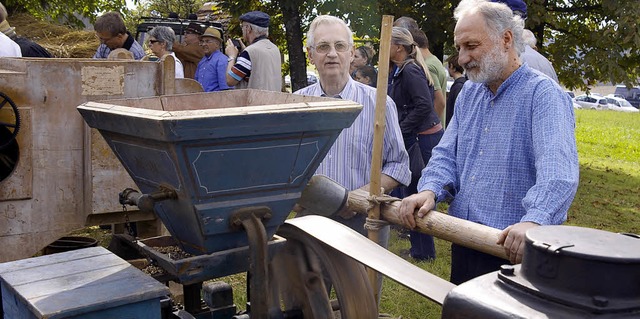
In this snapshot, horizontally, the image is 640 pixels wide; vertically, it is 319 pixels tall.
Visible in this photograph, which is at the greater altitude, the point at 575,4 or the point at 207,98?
the point at 575,4

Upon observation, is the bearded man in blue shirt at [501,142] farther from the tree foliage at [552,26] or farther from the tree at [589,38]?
the tree at [589,38]

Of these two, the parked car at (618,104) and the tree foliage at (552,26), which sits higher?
the tree foliage at (552,26)

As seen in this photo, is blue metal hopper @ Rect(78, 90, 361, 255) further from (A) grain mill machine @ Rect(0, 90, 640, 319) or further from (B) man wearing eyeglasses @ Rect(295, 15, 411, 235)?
(B) man wearing eyeglasses @ Rect(295, 15, 411, 235)

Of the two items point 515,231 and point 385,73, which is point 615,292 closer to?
point 515,231

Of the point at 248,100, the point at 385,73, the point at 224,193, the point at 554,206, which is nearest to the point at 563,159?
the point at 554,206

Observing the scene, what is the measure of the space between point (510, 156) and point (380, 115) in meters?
0.71

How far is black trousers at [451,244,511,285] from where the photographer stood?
2.93 meters

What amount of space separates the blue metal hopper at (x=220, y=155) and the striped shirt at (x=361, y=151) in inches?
29.9

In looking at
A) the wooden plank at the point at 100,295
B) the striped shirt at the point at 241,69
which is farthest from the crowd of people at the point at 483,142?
the striped shirt at the point at 241,69

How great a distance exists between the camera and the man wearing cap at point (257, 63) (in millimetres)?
6773

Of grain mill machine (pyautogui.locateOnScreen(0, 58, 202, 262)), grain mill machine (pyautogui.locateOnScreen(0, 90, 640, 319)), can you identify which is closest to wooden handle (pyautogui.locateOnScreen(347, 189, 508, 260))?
grain mill machine (pyautogui.locateOnScreen(0, 90, 640, 319))

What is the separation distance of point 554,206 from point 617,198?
8.01 metres

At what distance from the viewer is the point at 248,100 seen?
11.4 feet

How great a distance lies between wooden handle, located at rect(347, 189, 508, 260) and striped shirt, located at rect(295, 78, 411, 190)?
20.7 inches
